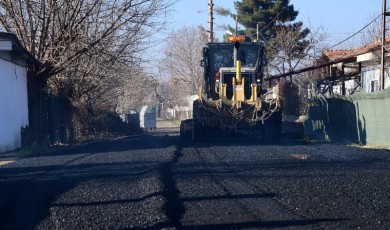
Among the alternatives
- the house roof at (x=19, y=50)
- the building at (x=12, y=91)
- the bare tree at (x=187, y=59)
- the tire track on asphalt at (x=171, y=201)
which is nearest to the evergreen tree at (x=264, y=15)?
the bare tree at (x=187, y=59)

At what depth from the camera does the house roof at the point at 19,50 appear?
73.7ft

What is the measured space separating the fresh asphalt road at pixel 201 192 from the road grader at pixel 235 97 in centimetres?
551

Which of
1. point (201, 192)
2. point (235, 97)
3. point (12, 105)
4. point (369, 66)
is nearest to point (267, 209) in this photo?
point (201, 192)

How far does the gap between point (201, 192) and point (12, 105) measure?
14.7m

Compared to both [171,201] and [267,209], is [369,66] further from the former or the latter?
[267,209]

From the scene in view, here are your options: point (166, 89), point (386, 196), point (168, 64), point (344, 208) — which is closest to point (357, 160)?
point (386, 196)

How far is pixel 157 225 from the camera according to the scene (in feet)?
26.8

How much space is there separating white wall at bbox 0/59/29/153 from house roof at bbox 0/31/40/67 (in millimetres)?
426

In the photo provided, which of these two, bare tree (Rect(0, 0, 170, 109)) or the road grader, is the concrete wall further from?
bare tree (Rect(0, 0, 170, 109))

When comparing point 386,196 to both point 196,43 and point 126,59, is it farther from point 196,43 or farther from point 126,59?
point 196,43

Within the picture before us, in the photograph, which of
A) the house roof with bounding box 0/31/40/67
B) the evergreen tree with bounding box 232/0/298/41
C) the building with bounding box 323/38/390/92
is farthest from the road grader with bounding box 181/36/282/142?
the evergreen tree with bounding box 232/0/298/41

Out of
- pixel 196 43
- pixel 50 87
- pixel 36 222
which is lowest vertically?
pixel 36 222

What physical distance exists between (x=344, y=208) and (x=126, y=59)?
67.2 feet

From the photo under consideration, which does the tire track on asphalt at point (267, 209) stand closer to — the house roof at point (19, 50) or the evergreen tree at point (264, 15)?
the house roof at point (19, 50)
